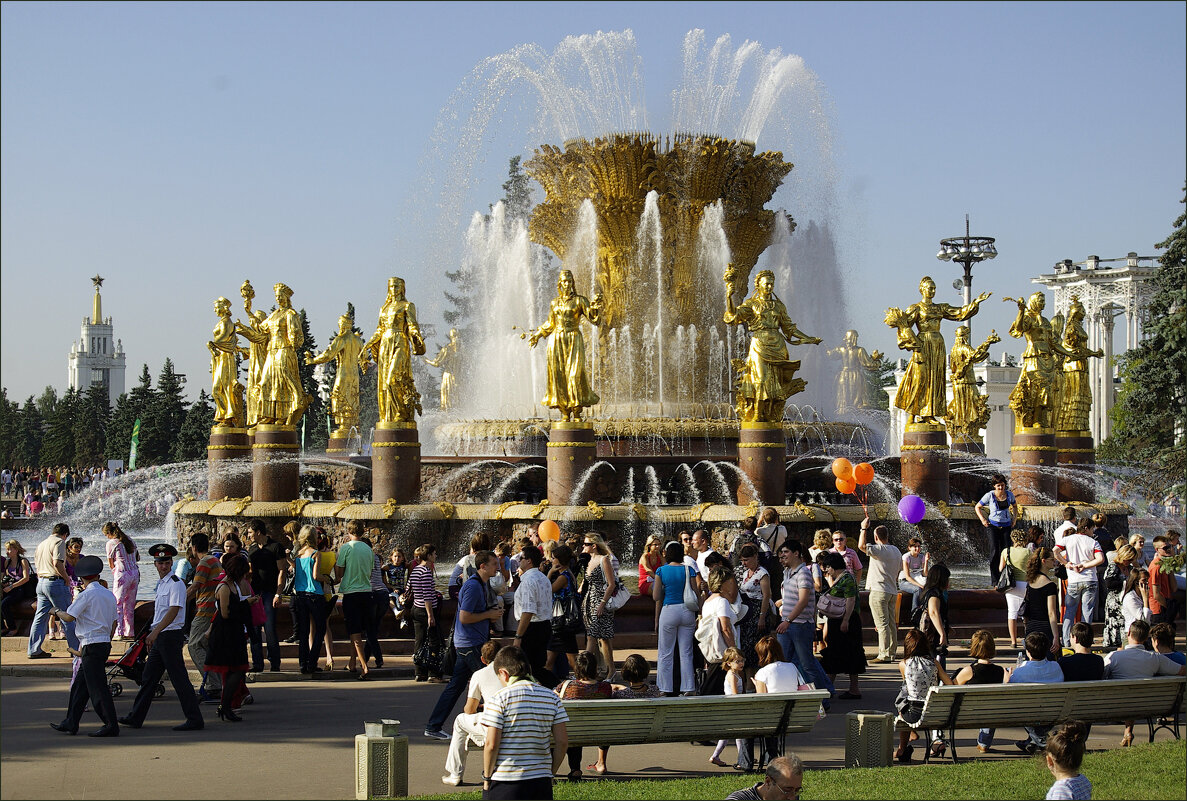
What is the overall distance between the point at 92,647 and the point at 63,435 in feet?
237

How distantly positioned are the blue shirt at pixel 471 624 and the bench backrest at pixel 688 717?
1.67 m

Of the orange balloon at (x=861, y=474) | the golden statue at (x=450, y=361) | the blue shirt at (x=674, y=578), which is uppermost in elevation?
the golden statue at (x=450, y=361)

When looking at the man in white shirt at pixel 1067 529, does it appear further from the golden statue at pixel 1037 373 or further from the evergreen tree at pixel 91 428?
the evergreen tree at pixel 91 428

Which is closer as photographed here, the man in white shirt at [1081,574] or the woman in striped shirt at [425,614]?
the woman in striped shirt at [425,614]

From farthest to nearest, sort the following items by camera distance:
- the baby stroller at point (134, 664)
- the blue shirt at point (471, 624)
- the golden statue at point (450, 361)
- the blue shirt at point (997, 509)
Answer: the golden statue at point (450, 361), the blue shirt at point (997, 509), the baby stroller at point (134, 664), the blue shirt at point (471, 624)

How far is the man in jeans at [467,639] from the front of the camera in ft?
32.1

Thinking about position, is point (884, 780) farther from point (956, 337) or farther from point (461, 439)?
point (956, 337)

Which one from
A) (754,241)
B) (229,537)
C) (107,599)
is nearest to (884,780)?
(107,599)

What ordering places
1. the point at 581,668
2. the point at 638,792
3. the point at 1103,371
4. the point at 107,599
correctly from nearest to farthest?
the point at 638,792 → the point at 581,668 → the point at 107,599 → the point at 1103,371

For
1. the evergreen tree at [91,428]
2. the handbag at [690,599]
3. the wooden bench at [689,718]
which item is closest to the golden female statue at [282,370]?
the handbag at [690,599]

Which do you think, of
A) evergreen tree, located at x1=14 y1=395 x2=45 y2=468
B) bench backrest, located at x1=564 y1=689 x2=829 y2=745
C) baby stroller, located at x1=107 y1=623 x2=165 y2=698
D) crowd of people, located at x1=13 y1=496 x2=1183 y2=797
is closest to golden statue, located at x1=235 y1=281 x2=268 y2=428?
crowd of people, located at x1=13 y1=496 x2=1183 y2=797

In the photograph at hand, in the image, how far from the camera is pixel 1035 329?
24.2 meters

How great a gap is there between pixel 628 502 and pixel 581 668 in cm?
1050

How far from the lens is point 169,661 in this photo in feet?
33.1
